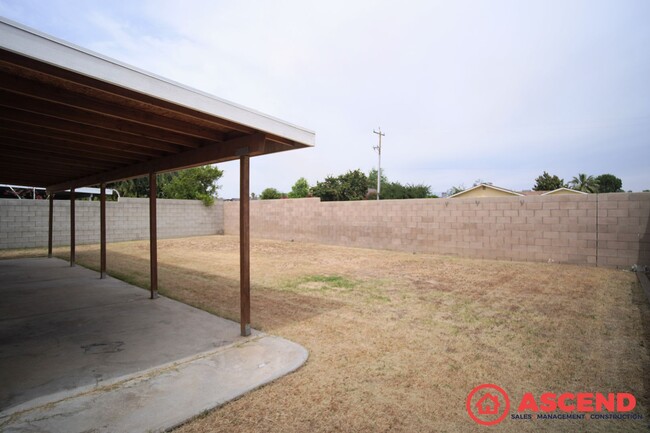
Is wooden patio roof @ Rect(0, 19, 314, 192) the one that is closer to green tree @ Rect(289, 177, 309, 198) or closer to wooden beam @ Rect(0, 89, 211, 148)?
wooden beam @ Rect(0, 89, 211, 148)

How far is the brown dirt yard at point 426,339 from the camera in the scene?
81.0 inches

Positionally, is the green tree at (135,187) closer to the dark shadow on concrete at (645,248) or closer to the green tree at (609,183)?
the dark shadow on concrete at (645,248)

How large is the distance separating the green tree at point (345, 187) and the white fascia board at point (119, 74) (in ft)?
96.0

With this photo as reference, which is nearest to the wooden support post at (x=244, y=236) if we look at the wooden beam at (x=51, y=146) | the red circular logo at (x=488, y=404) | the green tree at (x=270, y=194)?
the red circular logo at (x=488, y=404)

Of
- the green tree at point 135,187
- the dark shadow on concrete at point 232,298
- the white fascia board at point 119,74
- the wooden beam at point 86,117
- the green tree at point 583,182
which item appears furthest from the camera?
the green tree at point 583,182

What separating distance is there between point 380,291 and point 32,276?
7550 millimetres

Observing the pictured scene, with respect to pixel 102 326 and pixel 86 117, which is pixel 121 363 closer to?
pixel 102 326

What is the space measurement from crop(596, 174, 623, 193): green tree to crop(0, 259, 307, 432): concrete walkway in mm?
64945

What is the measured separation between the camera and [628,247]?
719cm

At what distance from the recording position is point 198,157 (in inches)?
155

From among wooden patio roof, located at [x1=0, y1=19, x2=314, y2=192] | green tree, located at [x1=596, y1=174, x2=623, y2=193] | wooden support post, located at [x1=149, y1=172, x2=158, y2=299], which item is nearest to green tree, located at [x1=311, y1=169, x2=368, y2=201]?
wooden support post, located at [x1=149, y1=172, x2=158, y2=299]

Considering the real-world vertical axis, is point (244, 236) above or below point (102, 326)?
above

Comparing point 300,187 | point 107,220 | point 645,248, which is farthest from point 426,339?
point 300,187

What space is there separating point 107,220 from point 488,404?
15912 millimetres
